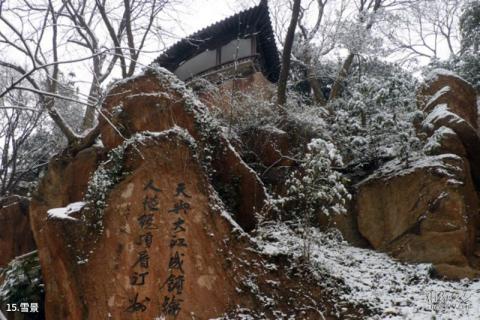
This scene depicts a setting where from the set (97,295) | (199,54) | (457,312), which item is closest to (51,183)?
(97,295)

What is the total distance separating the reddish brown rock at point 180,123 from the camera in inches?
313

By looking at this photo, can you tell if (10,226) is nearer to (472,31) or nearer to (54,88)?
(54,88)

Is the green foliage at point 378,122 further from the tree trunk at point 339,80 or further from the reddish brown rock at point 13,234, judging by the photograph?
the reddish brown rock at point 13,234

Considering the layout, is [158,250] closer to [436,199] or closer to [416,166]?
[436,199]

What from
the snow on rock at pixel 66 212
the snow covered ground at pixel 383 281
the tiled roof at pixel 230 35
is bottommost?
the snow covered ground at pixel 383 281

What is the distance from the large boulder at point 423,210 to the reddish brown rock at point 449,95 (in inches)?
84.2

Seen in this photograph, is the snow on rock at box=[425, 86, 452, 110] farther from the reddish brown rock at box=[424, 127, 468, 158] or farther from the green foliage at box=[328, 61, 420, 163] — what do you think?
the reddish brown rock at box=[424, 127, 468, 158]

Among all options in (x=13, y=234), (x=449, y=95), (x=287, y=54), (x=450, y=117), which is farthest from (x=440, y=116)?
(x=13, y=234)

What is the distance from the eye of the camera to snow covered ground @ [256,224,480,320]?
6.14 m

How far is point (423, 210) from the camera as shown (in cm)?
800

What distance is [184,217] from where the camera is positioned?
22.0 feet

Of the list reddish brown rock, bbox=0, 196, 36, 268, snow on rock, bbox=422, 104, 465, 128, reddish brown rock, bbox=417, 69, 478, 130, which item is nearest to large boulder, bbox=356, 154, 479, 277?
snow on rock, bbox=422, 104, 465, 128

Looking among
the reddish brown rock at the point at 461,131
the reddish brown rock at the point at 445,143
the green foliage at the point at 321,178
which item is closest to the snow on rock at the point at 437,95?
the reddish brown rock at the point at 461,131

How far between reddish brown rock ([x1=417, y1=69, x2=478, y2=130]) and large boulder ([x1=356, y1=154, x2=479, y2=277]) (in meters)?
2.14
